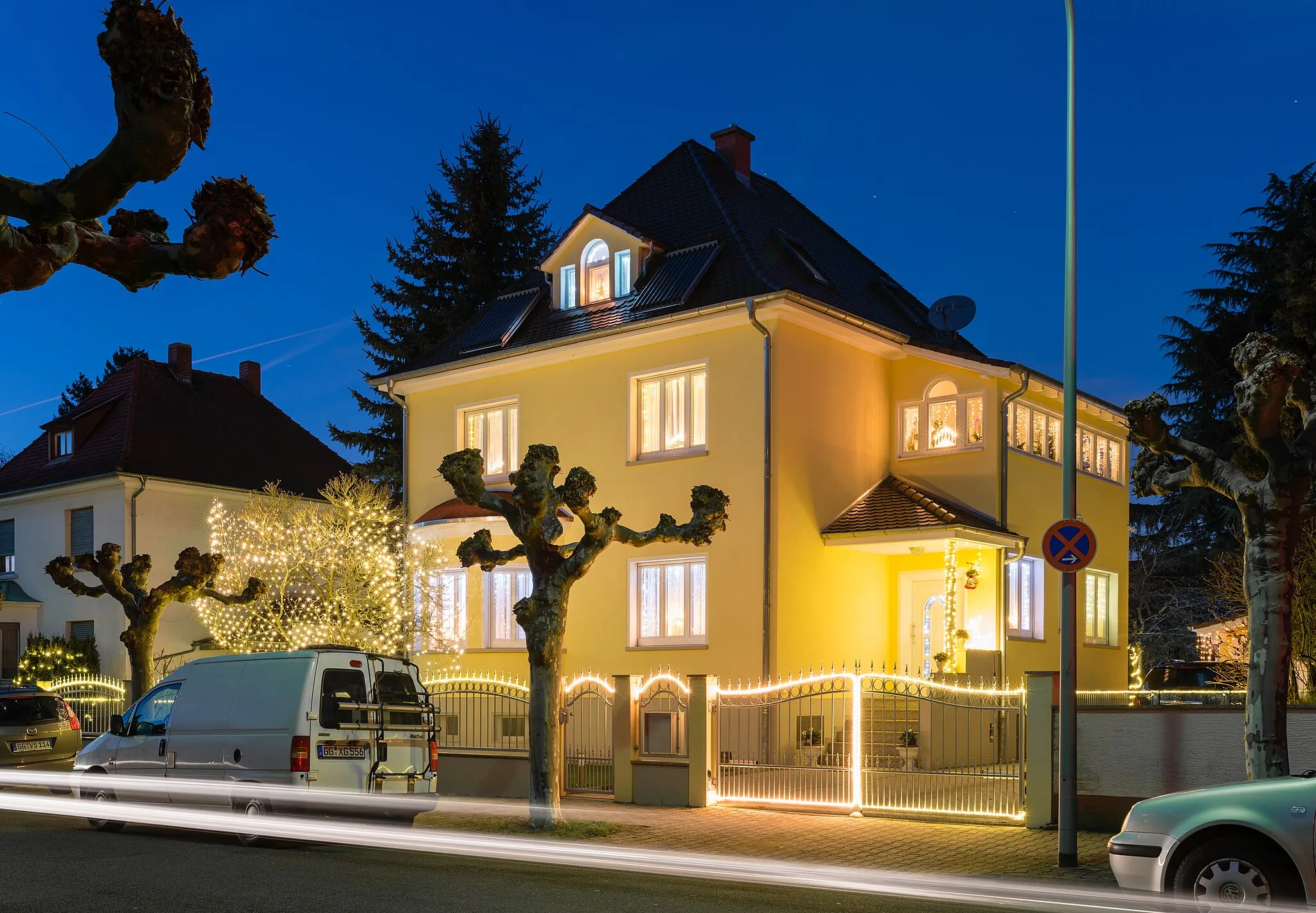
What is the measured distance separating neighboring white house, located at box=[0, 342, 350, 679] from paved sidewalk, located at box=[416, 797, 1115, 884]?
20236mm

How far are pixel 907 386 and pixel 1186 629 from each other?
2232 centimetres

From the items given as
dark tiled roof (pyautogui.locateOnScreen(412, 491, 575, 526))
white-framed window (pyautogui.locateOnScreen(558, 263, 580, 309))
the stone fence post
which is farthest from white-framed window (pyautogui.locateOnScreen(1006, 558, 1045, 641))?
white-framed window (pyautogui.locateOnScreen(558, 263, 580, 309))

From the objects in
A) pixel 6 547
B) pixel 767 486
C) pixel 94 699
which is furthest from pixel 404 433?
pixel 6 547

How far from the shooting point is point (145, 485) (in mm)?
33969

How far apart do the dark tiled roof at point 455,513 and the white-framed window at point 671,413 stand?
1.93 m

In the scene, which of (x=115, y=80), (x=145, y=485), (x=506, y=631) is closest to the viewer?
(x=115, y=80)

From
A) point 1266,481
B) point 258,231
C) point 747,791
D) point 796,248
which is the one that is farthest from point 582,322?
point 258,231

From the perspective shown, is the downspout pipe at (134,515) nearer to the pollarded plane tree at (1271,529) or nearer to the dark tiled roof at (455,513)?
the dark tiled roof at (455,513)

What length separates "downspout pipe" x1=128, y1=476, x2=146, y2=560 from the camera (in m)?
33.2

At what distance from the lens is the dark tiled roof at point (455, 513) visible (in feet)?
76.8

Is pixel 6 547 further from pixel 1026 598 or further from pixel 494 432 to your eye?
pixel 1026 598

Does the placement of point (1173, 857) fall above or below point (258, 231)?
below

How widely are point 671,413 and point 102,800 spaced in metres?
11.3

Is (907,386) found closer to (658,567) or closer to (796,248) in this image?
(796,248)
